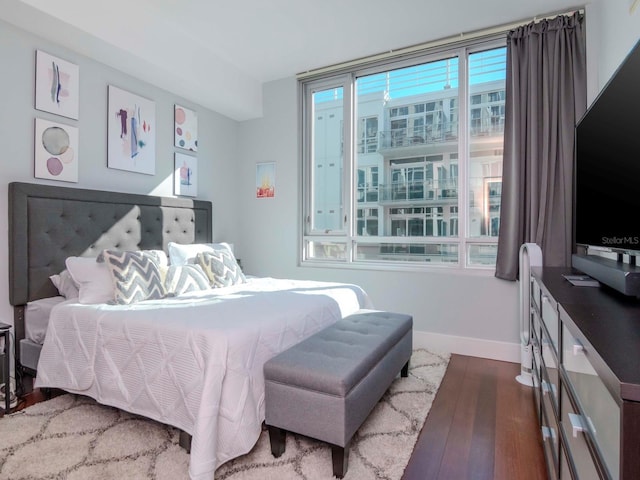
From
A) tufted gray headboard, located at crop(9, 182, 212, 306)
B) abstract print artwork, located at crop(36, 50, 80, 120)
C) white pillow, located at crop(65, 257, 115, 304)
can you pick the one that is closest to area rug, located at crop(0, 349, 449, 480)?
white pillow, located at crop(65, 257, 115, 304)

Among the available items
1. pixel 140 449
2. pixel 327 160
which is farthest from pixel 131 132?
pixel 140 449

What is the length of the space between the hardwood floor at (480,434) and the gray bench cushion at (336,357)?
49 centimetres

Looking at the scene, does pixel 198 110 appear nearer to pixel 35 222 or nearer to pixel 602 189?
pixel 35 222

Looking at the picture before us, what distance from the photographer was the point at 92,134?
9.09 feet

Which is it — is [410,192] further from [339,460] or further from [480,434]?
[339,460]

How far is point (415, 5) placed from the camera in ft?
8.92

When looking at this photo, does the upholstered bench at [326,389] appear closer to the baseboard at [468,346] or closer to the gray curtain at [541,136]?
the baseboard at [468,346]

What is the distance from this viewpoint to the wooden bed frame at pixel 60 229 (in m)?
2.29

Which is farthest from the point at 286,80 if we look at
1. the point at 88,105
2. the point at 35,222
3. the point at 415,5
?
the point at 35,222

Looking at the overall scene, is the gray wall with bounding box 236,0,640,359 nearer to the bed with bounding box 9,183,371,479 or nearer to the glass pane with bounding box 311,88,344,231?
the glass pane with bounding box 311,88,344,231

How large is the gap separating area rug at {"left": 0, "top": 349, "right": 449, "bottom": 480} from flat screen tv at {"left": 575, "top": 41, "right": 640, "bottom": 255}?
1362mm

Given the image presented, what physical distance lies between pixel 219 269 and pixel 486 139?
2.62 meters

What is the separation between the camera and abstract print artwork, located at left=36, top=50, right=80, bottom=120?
245cm

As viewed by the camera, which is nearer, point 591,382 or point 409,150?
point 591,382
